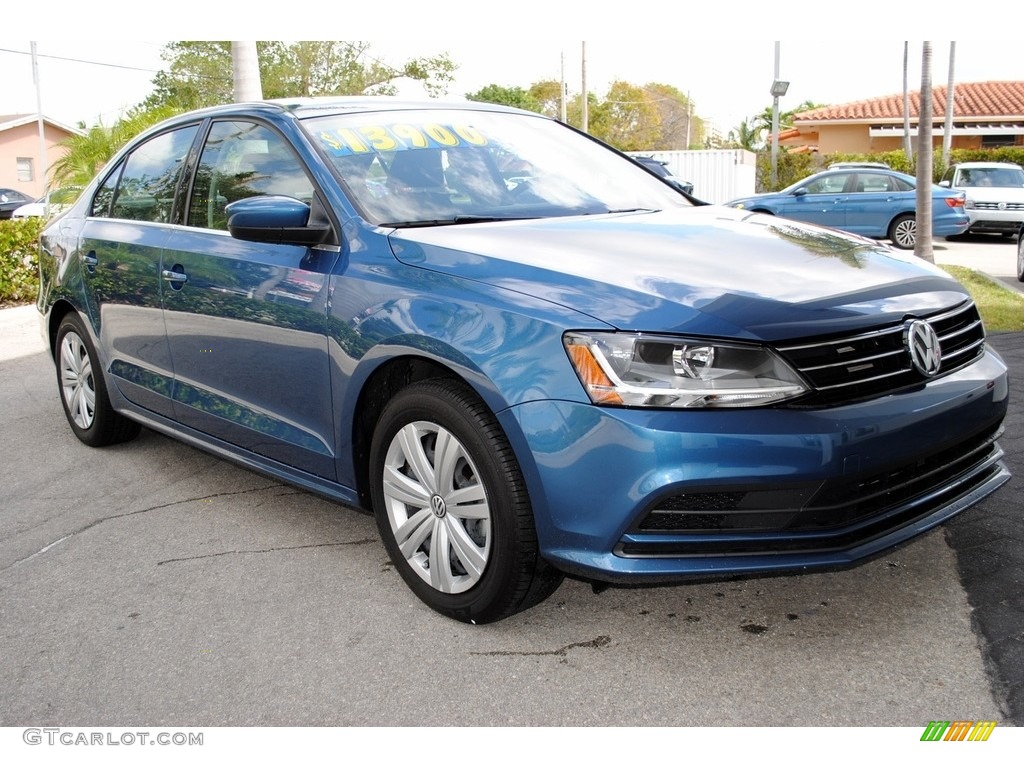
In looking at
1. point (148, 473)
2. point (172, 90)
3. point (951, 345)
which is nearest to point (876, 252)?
point (951, 345)

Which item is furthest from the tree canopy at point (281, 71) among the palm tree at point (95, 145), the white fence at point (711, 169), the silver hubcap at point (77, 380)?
the silver hubcap at point (77, 380)

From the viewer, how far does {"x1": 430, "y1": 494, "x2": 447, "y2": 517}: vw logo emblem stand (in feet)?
10.6

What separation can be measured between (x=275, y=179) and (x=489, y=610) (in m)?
1.89

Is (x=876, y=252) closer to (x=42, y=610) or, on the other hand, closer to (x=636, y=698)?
(x=636, y=698)

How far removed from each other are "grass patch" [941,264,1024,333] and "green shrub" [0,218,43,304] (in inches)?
402

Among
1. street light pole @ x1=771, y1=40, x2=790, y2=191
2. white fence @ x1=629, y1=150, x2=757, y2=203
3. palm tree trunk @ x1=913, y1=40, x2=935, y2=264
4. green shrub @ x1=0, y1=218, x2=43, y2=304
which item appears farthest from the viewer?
white fence @ x1=629, y1=150, x2=757, y2=203

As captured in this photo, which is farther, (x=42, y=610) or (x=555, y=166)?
(x=555, y=166)

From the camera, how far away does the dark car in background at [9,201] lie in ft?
110

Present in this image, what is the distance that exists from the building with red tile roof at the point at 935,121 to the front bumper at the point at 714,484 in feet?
133

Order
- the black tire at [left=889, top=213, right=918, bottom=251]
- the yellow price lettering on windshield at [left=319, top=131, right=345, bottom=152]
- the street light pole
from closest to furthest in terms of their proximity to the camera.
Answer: the yellow price lettering on windshield at [left=319, top=131, right=345, bottom=152]
the black tire at [left=889, top=213, right=918, bottom=251]
the street light pole

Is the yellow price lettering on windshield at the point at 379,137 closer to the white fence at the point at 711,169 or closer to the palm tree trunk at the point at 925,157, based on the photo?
the palm tree trunk at the point at 925,157

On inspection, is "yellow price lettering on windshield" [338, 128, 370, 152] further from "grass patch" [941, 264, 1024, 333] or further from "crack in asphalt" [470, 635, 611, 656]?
"grass patch" [941, 264, 1024, 333]

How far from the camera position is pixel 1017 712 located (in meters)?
2.64
